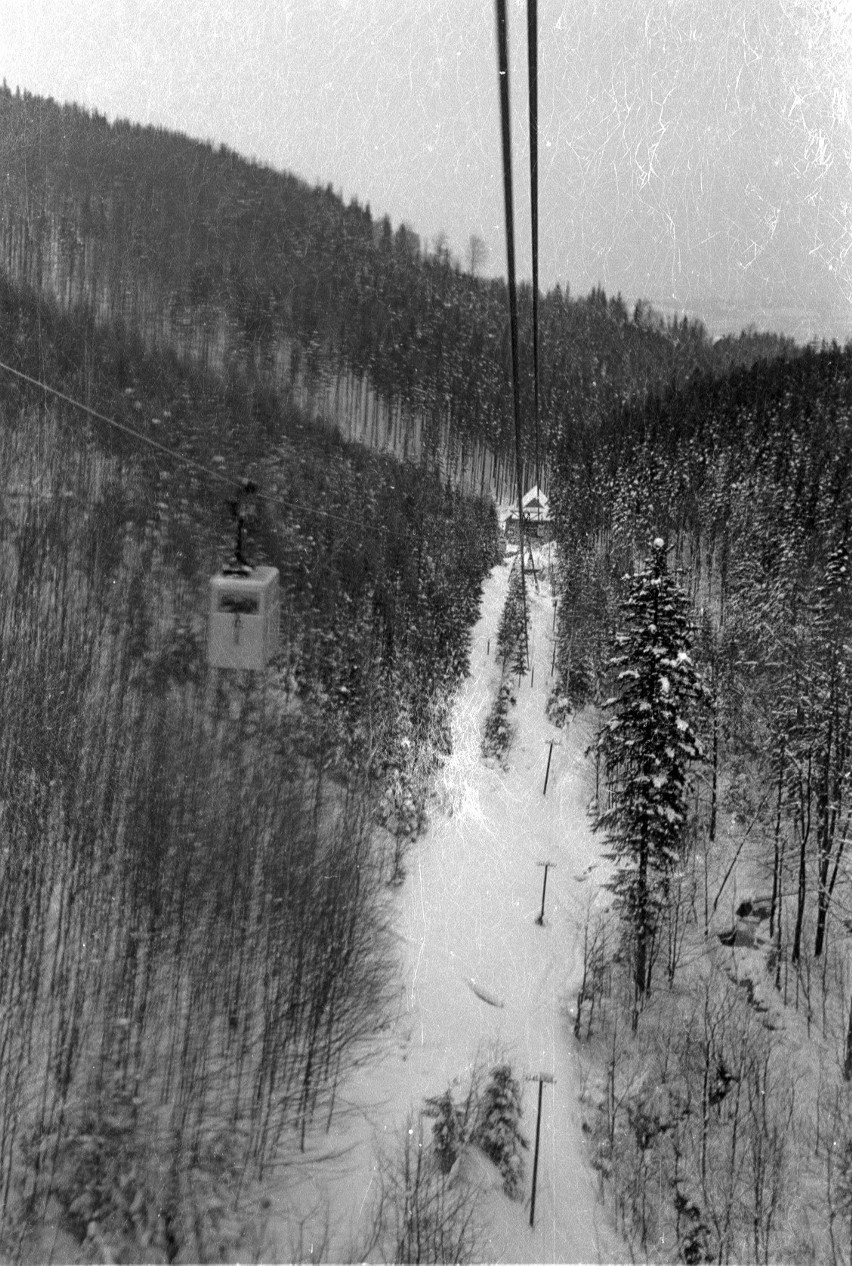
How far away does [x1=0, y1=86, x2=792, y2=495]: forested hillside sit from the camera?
178 ft

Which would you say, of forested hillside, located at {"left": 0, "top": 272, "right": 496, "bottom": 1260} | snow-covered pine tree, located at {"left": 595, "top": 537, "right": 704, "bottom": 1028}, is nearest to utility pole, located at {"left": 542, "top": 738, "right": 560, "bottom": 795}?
forested hillside, located at {"left": 0, "top": 272, "right": 496, "bottom": 1260}

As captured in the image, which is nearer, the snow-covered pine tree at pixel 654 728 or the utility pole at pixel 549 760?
the snow-covered pine tree at pixel 654 728

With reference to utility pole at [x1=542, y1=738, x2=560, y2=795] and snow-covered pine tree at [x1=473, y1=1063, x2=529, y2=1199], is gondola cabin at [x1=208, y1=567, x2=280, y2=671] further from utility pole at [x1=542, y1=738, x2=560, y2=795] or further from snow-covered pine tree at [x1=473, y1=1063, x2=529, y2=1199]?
utility pole at [x1=542, y1=738, x2=560, y2=795]

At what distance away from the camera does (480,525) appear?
59.5 m

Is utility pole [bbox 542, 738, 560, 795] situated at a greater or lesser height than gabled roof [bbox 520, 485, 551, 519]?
lesser

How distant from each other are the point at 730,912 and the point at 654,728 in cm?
965

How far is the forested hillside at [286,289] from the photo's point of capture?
54312mm

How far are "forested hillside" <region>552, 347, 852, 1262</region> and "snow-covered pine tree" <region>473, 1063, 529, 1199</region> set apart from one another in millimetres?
2000

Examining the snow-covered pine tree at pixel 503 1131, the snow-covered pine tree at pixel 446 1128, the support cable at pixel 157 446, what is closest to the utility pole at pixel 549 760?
the support cable at pixel 157 446

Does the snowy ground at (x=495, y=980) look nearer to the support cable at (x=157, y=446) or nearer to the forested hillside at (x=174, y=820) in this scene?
the forested hillside at (x=174, y=820)

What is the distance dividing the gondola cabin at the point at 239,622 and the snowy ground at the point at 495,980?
11185 mm

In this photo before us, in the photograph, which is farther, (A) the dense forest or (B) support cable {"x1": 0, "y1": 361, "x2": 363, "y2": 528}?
(A) the dense forest

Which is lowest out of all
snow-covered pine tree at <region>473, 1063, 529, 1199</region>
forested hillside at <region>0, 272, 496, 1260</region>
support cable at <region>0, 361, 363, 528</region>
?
snow-covered pine tree at <region>473, 1063, 529, 1199</region>

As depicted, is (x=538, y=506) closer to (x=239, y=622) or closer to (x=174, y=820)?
(x=174, y=820)
